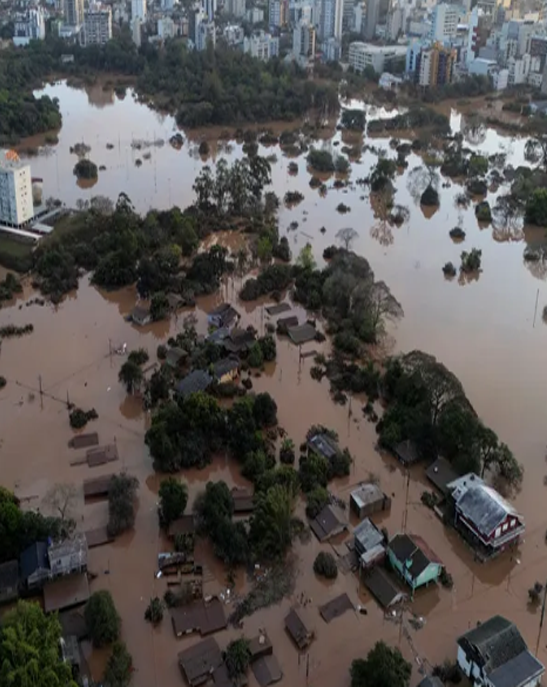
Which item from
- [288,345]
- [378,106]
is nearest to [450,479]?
[288,345]

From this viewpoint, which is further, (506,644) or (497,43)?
(497,43)

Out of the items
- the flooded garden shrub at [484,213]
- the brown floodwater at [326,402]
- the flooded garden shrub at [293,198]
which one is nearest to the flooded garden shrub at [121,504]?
the brown floodwater at [326,402]

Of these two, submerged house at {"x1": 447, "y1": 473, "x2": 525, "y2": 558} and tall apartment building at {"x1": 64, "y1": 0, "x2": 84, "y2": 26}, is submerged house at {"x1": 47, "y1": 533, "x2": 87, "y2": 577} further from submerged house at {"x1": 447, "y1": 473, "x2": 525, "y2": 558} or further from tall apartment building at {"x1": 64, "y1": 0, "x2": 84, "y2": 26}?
tall apartment building at {"x1": 64, "y1": 0, "x2": 84, "y2": 26}

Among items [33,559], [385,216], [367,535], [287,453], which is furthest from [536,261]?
[33,559]

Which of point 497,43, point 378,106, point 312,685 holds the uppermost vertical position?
point 497,43

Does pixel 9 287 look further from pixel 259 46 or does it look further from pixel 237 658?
pixel 259 46

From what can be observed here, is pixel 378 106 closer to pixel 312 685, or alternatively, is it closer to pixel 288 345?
pixel 288 345

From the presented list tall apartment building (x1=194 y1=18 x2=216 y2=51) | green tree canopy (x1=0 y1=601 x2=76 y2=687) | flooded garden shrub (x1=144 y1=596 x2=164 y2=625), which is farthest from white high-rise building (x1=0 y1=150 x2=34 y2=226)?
tall apartment building (x1=194 y1=18 x2=216 y2=51)

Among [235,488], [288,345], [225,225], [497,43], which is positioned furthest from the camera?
[497,43]
